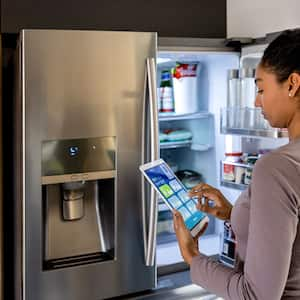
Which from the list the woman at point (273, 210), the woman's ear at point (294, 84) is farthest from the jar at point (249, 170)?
the woman's ear at point (294, 84)

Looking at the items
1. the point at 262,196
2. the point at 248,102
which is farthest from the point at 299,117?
the point at 248,102

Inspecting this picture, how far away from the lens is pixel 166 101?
2.17 metres

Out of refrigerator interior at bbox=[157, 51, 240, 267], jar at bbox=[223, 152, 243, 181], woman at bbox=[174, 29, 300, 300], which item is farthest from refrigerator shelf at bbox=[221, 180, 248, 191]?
woman at bbox=[174, 29, 300, 300]

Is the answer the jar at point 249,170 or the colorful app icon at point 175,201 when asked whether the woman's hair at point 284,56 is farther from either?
the jar at point 249,170

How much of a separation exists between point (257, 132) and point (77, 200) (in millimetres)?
675

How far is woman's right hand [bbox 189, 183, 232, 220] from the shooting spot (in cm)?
141

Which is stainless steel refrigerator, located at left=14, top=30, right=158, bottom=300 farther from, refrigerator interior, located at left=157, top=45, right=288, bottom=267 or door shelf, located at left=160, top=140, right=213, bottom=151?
door shelf, located at left=160, top=140, right=213, bottom=151

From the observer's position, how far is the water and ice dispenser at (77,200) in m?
1.51

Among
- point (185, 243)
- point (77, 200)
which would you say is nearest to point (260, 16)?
point (77, 200)

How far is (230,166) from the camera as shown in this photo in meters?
1.96

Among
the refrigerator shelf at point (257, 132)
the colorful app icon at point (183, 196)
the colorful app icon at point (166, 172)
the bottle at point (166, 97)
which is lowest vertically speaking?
the colorful app icon at point (183, 196)

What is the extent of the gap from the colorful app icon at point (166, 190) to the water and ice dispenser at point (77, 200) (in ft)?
0.68

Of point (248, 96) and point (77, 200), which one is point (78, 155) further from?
point (248, 96)

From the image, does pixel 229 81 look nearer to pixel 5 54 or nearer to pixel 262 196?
pixel 5 54
